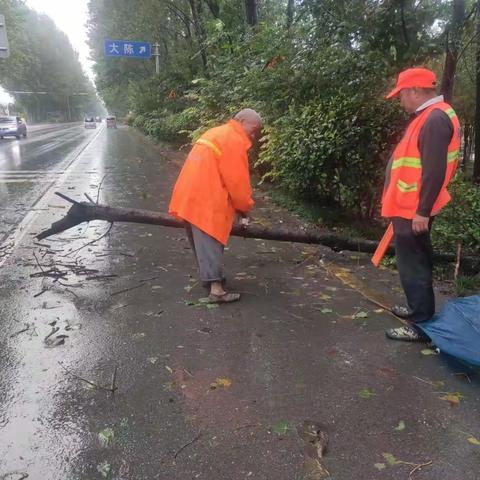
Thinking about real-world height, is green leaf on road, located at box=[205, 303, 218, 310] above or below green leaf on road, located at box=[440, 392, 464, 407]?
below

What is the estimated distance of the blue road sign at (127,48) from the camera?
31781 mm

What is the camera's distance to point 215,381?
3291mm

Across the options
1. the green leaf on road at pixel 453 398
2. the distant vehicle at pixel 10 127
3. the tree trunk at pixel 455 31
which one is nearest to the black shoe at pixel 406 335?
the green leaf on road at pixel 453 398

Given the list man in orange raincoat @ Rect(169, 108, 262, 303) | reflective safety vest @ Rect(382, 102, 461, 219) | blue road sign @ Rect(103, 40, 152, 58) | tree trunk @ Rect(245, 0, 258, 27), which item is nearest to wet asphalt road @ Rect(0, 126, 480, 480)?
man in orange raincoat @ Rect(169, 108, 262, 303)

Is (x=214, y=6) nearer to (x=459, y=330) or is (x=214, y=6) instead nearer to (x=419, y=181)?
(x=419, y=181)

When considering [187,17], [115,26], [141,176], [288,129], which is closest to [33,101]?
[115,26]

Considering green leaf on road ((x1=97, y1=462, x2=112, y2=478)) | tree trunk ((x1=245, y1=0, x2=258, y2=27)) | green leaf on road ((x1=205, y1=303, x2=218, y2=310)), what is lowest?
green leaf on road ((x1=205, y1=303, x2=218, y2=310))

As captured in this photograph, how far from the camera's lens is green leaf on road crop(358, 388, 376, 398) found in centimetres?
312

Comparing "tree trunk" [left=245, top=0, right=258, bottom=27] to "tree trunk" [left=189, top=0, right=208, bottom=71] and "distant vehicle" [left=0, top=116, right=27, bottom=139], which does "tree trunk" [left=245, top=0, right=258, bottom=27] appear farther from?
"distant vehicle" [left=0, top=116, right=27, bottom=139]

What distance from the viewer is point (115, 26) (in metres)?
37.7

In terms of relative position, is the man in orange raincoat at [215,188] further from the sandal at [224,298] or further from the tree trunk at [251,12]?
the tree trunk at [251,12]

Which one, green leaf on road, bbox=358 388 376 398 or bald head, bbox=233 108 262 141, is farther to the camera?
bald head, bbox=233 108 262 141

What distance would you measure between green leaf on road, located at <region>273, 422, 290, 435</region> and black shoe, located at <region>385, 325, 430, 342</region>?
4.65 feet

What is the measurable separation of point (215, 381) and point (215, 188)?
176 centimetres
